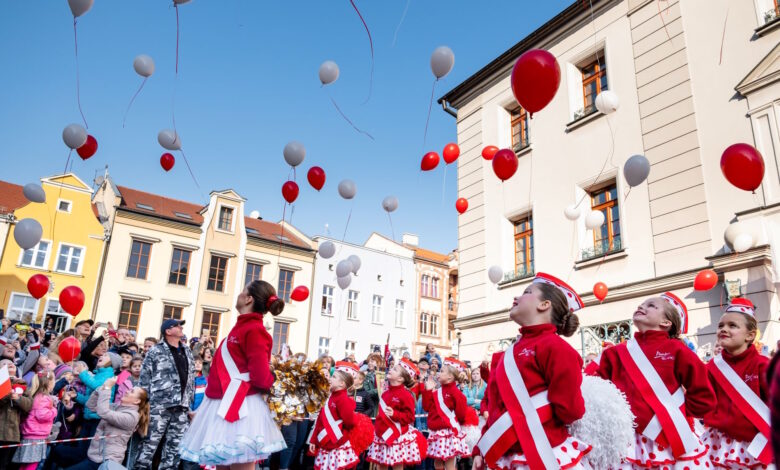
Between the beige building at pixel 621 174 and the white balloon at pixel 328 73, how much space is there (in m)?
6.71

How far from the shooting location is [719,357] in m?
4.66

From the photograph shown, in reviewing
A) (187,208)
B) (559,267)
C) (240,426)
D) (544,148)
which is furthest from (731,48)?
(187,208)

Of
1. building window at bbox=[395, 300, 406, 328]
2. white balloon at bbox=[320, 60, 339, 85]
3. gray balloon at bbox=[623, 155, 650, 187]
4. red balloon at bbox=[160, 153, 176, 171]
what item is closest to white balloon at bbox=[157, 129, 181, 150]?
red balloon at bbox=[160, 153, 176, 171]

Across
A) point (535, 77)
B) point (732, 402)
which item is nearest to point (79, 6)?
point (535, 77)

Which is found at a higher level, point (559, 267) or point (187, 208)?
point (187, 208)

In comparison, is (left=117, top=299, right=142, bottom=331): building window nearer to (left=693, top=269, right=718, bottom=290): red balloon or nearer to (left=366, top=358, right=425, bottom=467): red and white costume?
Result: (left=366, top=358, right=425, bottom=467): red and white costume

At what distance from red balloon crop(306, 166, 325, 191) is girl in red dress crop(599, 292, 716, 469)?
8.12 m

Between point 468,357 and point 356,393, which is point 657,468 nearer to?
point 356,393

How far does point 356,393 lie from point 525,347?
8.94 meters

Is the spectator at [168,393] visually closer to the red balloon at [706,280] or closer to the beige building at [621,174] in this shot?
the red balloon at [706,280]

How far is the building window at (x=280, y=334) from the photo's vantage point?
3238 cm

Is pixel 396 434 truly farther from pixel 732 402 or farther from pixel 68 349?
pixel 68 349

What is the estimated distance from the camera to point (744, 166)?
7.95m

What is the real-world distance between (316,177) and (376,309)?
26.5 metres
